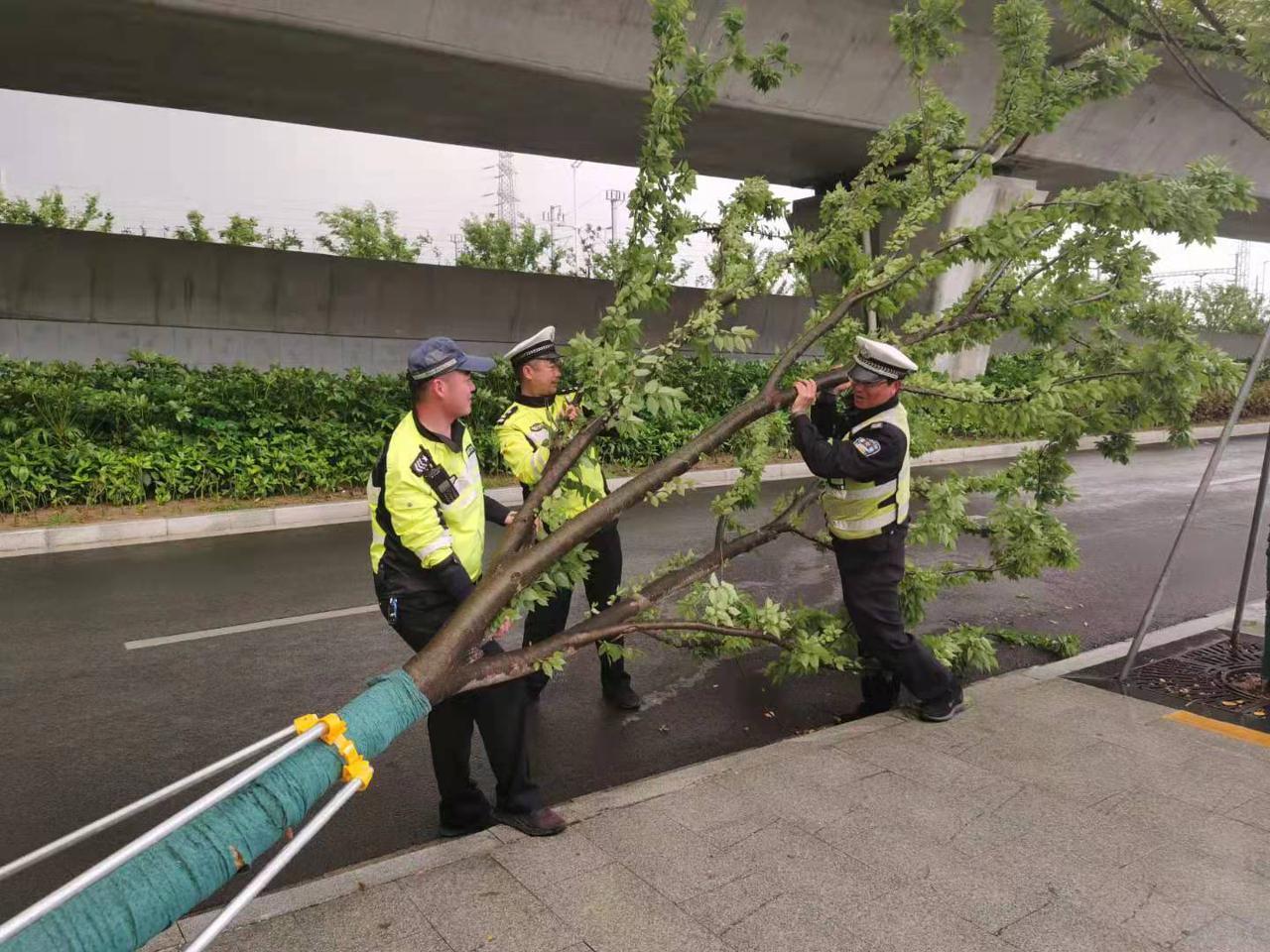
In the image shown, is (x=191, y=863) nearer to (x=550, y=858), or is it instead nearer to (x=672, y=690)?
(x=550, y=858)

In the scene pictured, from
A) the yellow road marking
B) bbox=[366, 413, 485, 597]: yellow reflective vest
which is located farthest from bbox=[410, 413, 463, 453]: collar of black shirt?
the yellow road marking

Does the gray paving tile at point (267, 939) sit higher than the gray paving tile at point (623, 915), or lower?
lower

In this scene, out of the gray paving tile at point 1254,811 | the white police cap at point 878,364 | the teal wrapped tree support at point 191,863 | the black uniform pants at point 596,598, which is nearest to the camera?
the teal wrapped tree support at point 191,863

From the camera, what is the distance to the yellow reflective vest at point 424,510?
3.27 m

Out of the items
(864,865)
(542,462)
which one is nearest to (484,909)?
(864,865)

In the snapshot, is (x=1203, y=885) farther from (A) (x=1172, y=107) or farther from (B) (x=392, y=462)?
(A) (x=1172, y=107)

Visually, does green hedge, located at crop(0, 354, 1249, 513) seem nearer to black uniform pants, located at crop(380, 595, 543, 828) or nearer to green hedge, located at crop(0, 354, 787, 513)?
green hedge, located at crop(0, 354, 787, 513)

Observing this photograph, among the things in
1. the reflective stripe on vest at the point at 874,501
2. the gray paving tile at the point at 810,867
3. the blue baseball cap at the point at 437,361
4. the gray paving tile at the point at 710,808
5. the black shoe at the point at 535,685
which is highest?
the blue baseball cap at the point at 437,361

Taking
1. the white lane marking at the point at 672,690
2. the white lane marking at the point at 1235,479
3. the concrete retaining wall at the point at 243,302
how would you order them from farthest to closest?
1. the concrete retaining wall at the point at 243,302
2. the white lane marking at the point at 1235,479
3. the white lane marking at the point at 672,690

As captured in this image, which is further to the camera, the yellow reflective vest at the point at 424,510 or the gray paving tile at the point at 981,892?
the yellow reflective vest at the point at 424,510

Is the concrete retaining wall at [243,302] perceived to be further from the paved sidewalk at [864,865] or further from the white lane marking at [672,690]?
the paved sidewalk at [864,865]

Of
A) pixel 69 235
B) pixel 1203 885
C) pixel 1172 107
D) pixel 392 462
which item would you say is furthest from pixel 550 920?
pixel 1172 107

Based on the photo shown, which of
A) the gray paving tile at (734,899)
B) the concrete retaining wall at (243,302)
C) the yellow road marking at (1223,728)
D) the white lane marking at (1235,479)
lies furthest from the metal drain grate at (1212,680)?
the concrete retaining wall at (243,302)

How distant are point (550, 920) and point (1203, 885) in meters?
2.04
